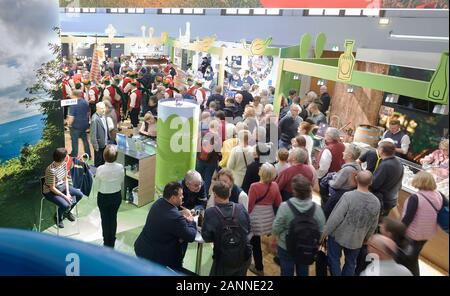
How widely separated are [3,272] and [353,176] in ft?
10.0

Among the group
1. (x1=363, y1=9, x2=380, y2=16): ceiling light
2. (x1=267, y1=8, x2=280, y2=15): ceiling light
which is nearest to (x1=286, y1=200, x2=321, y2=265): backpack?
(x1=363, y1=9, x2=380, y2=16): ceiling light

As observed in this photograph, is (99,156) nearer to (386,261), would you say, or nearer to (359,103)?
(386,261)

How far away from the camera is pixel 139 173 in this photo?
5.17 metres

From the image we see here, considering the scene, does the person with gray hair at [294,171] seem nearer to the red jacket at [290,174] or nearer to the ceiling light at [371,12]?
the red jacket at [290,174]

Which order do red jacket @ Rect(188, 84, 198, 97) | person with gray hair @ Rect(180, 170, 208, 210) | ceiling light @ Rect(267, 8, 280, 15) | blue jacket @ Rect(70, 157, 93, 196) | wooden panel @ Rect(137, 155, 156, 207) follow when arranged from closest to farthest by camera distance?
person with gray hair @ Rect(180, 170, 208, 210), blue jacket @ Rect(70, 157, 93, 196), wooden panel @ Rect(137, 155, 156, 207), red jacket @ Rect(188, 84, 198, 97), ceiling light @ Rect(267, 8, 280, 15)

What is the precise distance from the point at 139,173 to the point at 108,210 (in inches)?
50.5

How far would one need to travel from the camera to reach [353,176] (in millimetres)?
3695

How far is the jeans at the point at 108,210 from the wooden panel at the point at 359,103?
18.5 ft

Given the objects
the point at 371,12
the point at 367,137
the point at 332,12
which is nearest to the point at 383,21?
the point at 371,12

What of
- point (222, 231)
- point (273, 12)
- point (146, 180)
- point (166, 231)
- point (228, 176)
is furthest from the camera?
point (273, 12)

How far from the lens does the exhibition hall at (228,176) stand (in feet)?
6.81

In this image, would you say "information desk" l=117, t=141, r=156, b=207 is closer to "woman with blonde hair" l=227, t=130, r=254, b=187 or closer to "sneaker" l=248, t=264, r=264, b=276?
"woman with blonde hair" l=227, t=130, r=254, b=187

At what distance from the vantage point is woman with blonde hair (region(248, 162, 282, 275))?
3.41 metres

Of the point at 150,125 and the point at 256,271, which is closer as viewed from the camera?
the point at 256,271
